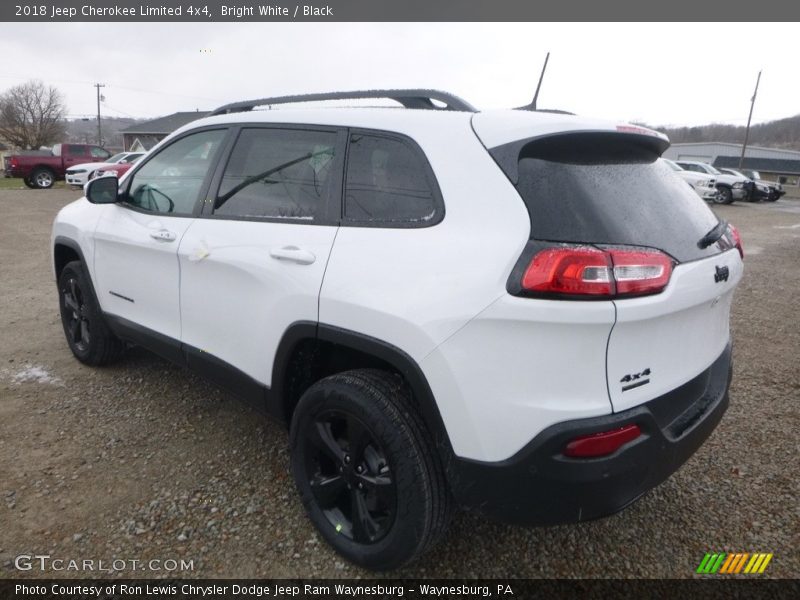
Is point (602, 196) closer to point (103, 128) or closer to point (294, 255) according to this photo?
point (294, 255)

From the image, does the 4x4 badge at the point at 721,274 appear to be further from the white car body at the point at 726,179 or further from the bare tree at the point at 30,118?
the bare tree at the point at 30,118

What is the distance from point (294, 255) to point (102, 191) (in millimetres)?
1767

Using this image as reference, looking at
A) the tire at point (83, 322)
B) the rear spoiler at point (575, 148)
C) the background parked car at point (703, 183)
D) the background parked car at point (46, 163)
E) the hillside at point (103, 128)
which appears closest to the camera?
the rear spoiler at point (575, 148)

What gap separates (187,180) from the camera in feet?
9.76

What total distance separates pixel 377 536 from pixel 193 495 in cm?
102

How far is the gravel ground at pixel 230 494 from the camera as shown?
224 cm

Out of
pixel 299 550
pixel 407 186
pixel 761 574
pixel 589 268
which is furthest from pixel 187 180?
pixel 761 574

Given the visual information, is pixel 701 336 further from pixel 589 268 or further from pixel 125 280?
pixel 125 280

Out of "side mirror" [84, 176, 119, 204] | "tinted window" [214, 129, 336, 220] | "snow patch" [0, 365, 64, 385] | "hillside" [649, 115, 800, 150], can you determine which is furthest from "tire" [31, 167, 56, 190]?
"hillside" [649, 115, 800, 150]

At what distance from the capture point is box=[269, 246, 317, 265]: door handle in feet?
7.07

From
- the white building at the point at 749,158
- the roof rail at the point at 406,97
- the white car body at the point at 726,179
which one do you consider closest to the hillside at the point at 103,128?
the white building at the point at 749,158

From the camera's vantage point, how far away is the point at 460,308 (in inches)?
67.5

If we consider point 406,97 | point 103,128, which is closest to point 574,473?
point 406,97

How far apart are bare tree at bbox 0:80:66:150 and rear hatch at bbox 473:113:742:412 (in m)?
57.3
